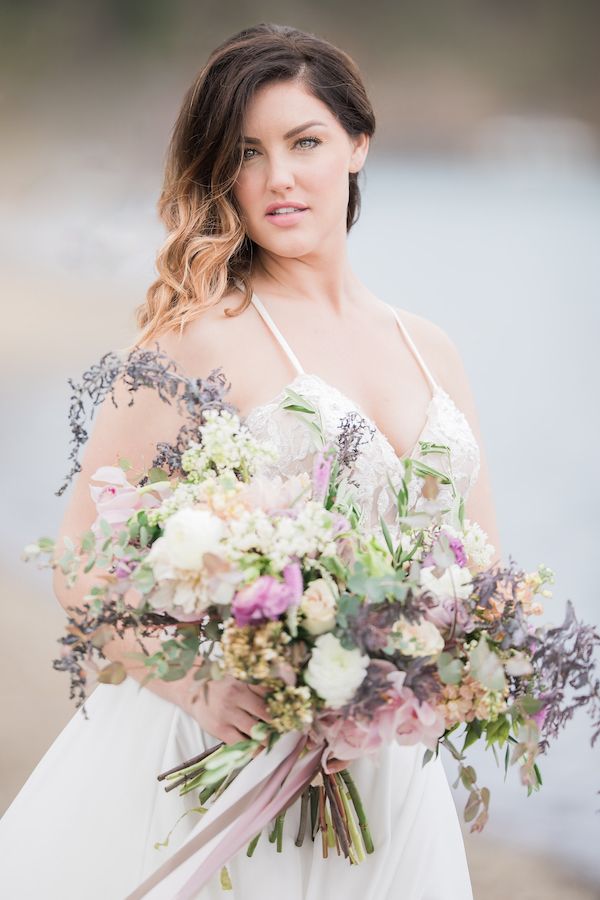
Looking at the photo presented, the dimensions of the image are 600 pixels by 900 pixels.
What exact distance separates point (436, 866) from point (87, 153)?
383 cm

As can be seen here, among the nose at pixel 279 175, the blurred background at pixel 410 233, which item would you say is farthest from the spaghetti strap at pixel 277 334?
the blurred background at pixel 410 233

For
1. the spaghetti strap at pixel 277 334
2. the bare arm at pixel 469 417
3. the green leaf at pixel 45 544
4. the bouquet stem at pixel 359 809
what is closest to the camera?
the green leaf at pixel 45 544

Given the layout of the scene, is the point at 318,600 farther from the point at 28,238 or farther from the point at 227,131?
the point at 28,238

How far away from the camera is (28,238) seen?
5.03 m

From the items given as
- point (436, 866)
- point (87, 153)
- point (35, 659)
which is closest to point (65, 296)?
point (87, 153)

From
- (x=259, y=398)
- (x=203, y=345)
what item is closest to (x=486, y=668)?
(x=259, y=398)

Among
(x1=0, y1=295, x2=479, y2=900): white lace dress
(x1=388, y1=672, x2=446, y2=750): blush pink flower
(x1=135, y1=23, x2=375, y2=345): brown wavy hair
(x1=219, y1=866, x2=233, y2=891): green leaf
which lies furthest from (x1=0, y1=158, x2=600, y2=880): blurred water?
(x1=388, y1=672, x2=446, y2=750): blush pink flower

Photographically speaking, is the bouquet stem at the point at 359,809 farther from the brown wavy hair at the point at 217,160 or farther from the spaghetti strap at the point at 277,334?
the brown wavy hair at the point at 217,160

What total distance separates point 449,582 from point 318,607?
0.20 m

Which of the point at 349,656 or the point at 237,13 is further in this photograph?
the point at 237,13

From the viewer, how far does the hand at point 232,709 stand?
5.40 feet

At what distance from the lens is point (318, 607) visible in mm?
1457

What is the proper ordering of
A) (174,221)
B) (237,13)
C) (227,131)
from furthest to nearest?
(237,13) → (174,221) → (227,131)

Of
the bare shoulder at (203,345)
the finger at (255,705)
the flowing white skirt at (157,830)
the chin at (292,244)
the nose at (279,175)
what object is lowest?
the flowing white skirt at (157,830)
